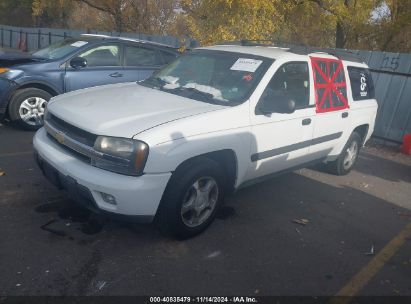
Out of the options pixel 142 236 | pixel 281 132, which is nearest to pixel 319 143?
pixel 281 132

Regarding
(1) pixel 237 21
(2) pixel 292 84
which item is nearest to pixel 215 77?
(2) pixel 292 84

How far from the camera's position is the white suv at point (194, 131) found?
3193 mm

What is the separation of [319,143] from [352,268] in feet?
5.91

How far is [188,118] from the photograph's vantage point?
3.46 m

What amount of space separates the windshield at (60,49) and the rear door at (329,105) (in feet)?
14.2

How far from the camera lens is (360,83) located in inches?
225

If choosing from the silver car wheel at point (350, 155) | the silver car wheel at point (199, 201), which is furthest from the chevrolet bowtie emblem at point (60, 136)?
the silver car wheel at point (350, 155)

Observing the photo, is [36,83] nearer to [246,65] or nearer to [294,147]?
[246,65]

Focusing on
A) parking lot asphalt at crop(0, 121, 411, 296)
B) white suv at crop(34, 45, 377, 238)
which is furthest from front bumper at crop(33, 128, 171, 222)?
parking lot asphalt at crop(0, 121, 411, 296)

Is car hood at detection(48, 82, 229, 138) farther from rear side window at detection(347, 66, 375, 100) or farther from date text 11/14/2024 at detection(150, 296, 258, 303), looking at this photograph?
rear side window at detection(347, 66, 375, 100)

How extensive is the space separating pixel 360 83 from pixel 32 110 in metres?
5.36

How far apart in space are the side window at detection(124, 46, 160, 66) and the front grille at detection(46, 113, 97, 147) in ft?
12.3

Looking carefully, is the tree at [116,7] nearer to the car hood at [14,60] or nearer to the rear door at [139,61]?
the rear door at [139,61]

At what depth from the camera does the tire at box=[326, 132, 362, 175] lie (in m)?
5.84
